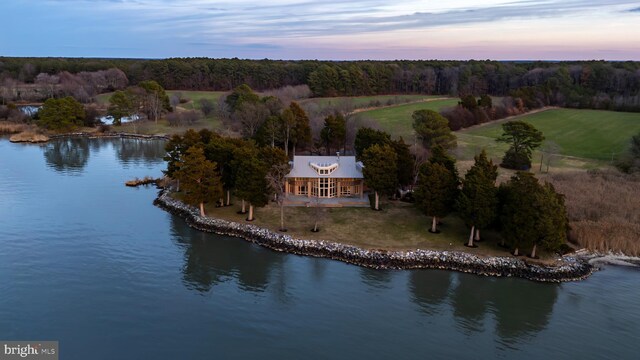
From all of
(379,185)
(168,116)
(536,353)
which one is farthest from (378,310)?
(168,116)

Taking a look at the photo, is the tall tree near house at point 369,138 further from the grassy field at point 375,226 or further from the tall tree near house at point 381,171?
the grassy field at point 375,226

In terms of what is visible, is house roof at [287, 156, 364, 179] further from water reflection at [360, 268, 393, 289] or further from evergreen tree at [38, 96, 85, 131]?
evergreen tree at [38, 96, 85, 131]

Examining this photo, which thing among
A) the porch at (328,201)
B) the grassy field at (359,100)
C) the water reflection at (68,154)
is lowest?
the porch at (328,201)

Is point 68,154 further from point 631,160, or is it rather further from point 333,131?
point 631,160

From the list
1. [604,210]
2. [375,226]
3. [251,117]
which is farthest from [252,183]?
[251,117]

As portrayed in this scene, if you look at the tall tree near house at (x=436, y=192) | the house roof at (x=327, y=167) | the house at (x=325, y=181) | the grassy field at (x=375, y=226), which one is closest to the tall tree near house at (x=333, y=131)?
the house roof at (x=327, y=167)

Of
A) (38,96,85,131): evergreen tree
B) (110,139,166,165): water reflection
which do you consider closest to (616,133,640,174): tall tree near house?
(110,139,166,165): water reflection
